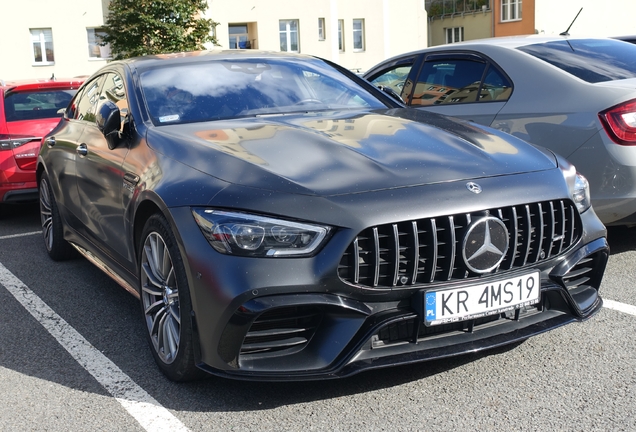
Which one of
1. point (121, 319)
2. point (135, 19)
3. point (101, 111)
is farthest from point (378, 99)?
point (135, 19)

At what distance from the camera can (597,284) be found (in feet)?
12.4

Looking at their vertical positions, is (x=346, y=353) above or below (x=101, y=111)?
below

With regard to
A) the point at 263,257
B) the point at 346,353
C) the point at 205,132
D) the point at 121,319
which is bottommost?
the point at 121,319

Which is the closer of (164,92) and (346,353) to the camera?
(346,353)

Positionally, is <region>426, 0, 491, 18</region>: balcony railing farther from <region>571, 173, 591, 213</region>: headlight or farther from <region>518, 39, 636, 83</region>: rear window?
<region>571, 173, 591, 213</region>: headlight

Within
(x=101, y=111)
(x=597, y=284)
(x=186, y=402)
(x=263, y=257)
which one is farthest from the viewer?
(x=101, y=111)

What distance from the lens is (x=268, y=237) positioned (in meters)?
3.06

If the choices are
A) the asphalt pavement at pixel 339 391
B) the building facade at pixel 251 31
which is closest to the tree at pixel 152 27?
the building facade at pixel 251 31

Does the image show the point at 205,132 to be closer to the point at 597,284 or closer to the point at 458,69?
the point at 597,284

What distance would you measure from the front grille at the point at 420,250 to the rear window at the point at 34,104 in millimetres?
5447

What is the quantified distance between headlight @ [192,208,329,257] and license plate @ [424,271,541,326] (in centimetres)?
50

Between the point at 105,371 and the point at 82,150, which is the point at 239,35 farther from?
the point at 105,371

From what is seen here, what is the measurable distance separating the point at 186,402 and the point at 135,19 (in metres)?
30.0

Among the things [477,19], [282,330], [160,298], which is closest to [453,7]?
[477,19]
